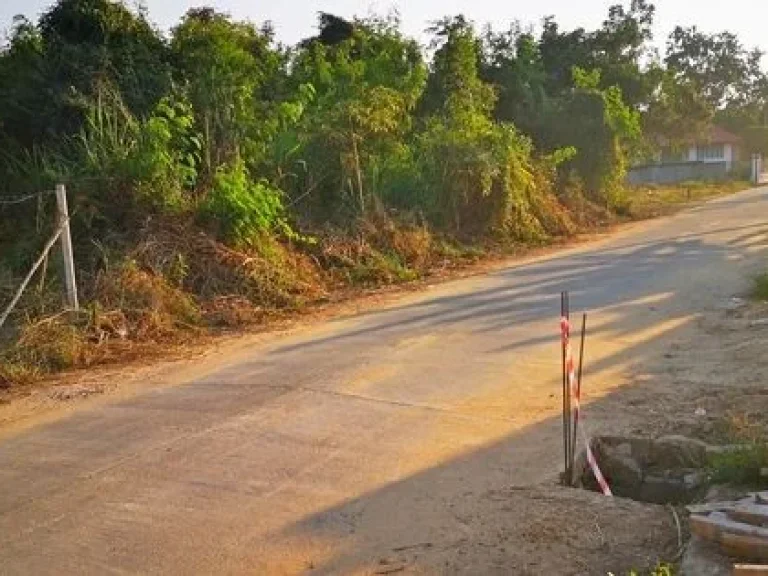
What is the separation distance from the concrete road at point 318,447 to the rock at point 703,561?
3.89 feet

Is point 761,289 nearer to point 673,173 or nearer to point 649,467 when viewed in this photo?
point 649,467

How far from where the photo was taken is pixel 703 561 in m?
4.14

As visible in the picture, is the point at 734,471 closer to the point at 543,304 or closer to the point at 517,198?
the point at 543,304

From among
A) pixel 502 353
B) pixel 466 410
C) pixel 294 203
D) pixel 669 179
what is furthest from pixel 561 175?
pixel 669 179

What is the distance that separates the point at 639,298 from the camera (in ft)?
41.1

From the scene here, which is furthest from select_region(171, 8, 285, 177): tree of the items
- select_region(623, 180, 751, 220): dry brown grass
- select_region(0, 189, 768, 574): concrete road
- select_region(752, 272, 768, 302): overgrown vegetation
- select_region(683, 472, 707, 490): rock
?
select_region(623, 180, 751, 220): dry brown grass

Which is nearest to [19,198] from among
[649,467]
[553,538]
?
[649,467]

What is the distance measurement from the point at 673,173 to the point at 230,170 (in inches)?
1797

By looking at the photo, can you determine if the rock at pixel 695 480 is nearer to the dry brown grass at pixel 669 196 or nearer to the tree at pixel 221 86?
the tree at pixel 221 86

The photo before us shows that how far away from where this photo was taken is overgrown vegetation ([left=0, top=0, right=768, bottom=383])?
1138cm

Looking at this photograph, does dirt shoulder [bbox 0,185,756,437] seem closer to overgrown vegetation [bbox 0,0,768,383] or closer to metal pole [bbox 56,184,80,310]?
overgrown vegetation [bbox 0,0,768,383]

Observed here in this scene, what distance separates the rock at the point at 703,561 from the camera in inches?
159

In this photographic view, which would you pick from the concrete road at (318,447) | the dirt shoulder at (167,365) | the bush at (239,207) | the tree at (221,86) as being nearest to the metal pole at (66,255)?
the dirt shoulder at (167,365)

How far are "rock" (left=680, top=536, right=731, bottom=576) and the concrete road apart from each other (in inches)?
46.7
